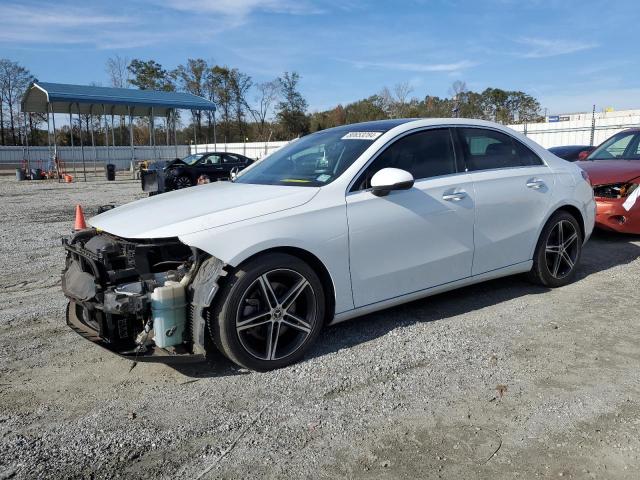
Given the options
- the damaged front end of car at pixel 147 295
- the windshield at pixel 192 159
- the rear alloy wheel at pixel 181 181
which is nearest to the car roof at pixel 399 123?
the damaged front end of car at pixel 147 295

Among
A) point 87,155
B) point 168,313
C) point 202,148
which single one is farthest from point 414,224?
point 202,148

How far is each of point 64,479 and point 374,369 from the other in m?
1.93

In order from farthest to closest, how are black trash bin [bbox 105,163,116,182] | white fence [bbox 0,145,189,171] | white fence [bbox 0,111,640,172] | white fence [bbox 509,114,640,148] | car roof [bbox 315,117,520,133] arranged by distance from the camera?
white fence [bbox 0,145,189,171] → black trash bin [bbox 105,163,116,182] → white fence [bbox 0,111,640,172] → white fence [bbox 509,114,640,148] → car roof [bbox 315,117,520,133]

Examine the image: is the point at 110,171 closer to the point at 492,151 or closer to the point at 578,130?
the point at 578,130

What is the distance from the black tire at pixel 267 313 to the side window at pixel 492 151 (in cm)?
200

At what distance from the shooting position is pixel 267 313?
11.3 ft

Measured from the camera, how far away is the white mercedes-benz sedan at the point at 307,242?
10.8ft

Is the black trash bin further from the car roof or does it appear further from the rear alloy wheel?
the car roof

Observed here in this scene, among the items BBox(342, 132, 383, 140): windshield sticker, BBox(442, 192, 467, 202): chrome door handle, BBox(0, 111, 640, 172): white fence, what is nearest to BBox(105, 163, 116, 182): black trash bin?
BBox(0, 111, 640, 172): white fence

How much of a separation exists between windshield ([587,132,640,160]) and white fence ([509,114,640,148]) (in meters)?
15.0

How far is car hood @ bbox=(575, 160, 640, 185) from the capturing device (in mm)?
7203

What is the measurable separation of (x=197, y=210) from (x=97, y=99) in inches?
1082

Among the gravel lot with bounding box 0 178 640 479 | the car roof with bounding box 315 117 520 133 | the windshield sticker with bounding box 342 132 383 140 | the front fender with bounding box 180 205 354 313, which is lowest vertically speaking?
the gravel lot with bounding box 0 178 640 479

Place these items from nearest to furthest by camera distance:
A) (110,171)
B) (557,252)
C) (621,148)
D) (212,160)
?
(557,252)
(621,148)
(212,160)
(110,171)
